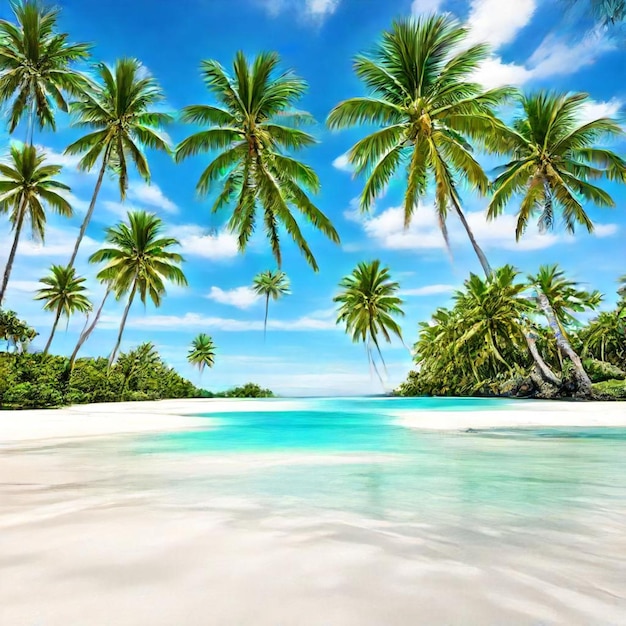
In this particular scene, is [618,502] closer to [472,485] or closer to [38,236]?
[472,485]

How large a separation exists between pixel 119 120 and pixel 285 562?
53.3 ft

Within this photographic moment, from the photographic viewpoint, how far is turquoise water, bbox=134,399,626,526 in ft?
7.09

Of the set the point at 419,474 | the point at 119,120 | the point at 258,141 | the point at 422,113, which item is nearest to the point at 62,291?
the point at 119,120

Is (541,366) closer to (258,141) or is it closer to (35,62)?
(258,141)

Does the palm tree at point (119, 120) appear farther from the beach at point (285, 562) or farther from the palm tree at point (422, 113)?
the beach at point (285, 562)

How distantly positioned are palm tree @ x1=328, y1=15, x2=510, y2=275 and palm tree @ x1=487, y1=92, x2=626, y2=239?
2130 mm

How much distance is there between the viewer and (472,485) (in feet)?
8.82

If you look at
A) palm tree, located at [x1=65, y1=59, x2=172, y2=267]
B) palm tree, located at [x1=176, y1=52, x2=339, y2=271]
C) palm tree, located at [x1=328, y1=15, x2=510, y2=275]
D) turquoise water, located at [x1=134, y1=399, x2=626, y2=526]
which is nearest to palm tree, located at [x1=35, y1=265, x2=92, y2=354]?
palm tree, located at [x1=65, y1=59, x2=172, y2=267]

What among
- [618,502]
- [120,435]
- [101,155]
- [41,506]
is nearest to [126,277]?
[101,155]

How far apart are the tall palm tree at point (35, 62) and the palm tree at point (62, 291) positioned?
34.3 feet

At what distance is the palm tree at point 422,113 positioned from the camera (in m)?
12.0

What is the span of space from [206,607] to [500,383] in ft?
71.8

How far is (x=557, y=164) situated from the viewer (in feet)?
46.4

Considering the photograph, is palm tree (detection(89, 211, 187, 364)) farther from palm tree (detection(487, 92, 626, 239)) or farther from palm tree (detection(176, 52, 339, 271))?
palm tree (detection(487, 92, 626, 239))
